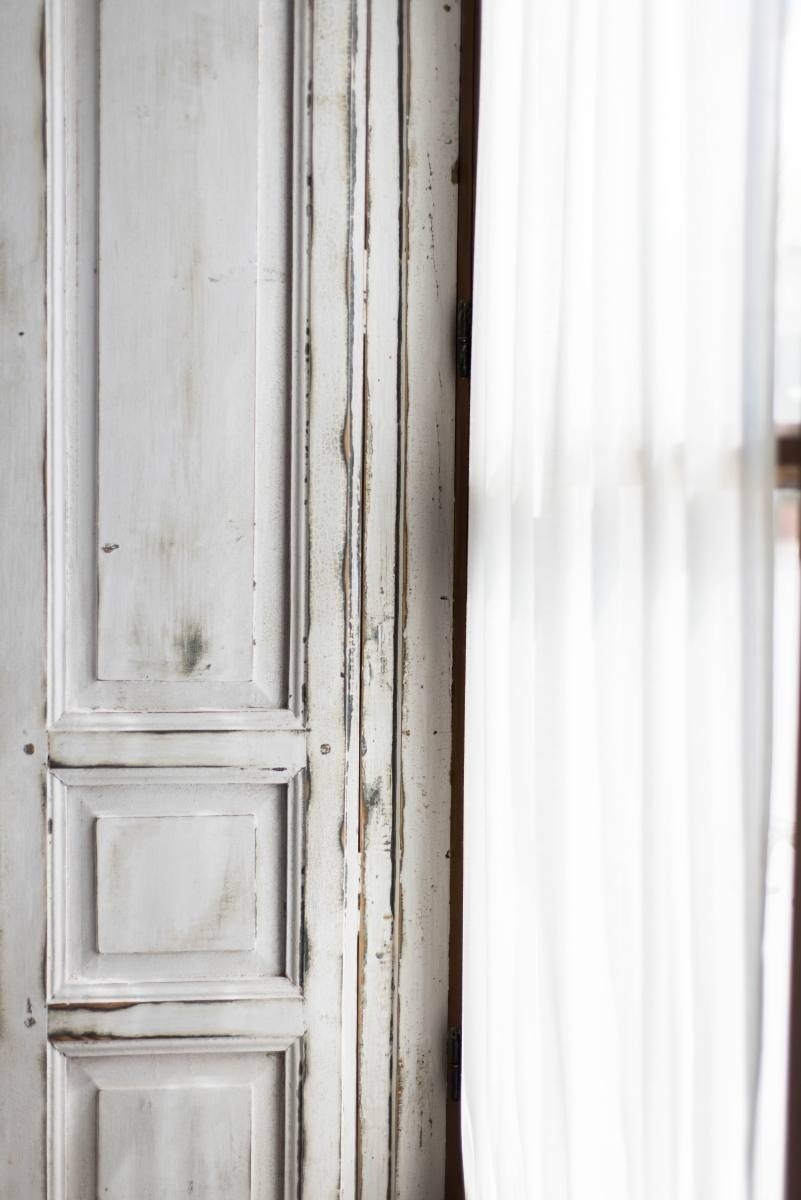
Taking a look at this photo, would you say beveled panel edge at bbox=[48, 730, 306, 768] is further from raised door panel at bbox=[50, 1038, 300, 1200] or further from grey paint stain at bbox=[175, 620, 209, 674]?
raised door panel at bbox=[50, 1038, 300, 1200]

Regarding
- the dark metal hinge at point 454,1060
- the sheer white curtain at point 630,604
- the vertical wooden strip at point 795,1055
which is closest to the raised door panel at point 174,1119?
the dark metal hinge at point 454,1060

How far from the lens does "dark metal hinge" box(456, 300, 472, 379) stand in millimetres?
1245

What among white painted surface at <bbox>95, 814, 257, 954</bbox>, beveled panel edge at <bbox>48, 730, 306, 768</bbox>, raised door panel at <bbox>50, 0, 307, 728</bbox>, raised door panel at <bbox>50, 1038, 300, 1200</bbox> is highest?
raised door panel at <bbox>50, 0, 307, 728</bbox>

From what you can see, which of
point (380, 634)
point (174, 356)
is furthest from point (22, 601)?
point (380, 634)

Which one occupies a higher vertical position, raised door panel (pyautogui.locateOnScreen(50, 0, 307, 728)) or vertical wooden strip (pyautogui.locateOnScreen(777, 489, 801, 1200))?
raised door panel (pyautogui.locateOnScreen(50, 0, 307, 728))

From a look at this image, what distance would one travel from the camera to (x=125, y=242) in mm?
1220

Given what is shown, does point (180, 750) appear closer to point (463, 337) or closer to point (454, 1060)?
point (454, 1060)

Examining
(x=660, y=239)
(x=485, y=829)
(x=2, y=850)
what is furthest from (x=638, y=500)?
(x=2, y=850)

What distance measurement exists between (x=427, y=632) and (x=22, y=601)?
1.91 ft

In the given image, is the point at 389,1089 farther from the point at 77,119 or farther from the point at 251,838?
the point at 77,119

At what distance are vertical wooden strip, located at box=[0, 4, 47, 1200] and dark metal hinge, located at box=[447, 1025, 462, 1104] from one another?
584 mm

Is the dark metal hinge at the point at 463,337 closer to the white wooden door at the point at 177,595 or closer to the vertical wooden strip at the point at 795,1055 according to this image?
the white wooden door at the point at 177,595

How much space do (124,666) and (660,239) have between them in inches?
36.2

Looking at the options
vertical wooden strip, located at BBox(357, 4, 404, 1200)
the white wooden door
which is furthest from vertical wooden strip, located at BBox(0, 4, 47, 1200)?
vertical wooden strip, located at BBox(357, 4, 404, 1200)
